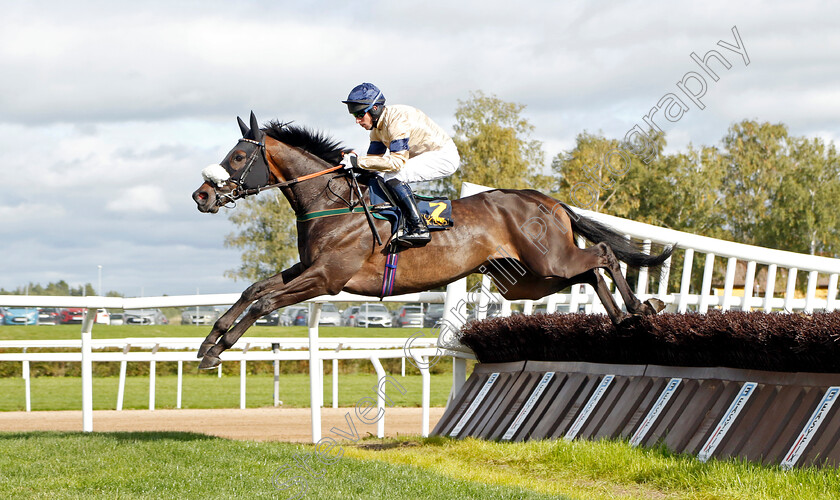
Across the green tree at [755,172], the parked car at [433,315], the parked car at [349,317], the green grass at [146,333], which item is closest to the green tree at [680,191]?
the green tree at [755,172]

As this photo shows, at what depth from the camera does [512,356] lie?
20.9 ft

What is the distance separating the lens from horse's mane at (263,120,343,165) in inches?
223

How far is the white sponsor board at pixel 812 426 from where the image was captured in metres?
3.99

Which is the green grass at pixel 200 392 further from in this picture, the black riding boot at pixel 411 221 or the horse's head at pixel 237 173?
the horse's head at pixel 237 173

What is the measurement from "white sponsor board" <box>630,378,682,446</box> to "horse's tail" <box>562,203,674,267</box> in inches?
47.2

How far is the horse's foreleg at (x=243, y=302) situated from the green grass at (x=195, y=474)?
614mm

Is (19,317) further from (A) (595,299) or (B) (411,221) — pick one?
(B) (411,221)

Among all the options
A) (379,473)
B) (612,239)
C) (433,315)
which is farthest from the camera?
(433,315)

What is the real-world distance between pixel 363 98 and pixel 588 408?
2.35 m

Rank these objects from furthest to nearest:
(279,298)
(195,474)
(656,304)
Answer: (656,304) < (279,298) < (195,474)

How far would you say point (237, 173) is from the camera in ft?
17.1

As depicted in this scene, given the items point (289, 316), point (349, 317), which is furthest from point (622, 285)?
point (289, 316)

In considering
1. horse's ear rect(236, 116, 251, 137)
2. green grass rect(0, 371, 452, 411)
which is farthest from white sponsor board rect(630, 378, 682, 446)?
green grass rect(0, 371, 452, 411)

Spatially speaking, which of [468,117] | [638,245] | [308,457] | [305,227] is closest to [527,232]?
[638,245]
